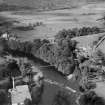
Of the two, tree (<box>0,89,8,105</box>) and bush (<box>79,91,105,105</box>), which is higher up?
tree (<box>0,89,8,105</box>)

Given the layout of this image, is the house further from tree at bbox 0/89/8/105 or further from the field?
the field

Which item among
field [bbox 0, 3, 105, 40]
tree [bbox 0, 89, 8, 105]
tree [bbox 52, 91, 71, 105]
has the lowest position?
tree [bbox 52, 91, 71, 105]

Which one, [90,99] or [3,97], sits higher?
[3,97]

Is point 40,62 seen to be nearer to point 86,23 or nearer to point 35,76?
point 35,76

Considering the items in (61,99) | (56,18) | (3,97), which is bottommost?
(61,99)

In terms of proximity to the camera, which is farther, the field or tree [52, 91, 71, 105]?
the field

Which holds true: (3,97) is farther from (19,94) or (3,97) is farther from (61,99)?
(61,99)

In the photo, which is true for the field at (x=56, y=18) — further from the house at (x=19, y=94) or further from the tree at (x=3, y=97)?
the tree at (x=3, y=97)

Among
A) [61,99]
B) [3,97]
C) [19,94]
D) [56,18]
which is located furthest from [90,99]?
[56,18]

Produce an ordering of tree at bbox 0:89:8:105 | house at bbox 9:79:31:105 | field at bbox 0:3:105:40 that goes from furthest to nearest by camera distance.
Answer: field at bbox 0:3:105:40 < tree at bbox 0:89:8:105 < house at bbox 9:79:31:105

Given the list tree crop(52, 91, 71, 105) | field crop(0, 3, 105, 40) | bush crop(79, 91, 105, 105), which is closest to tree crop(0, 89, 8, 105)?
tree crop(52, 91, 71, 105)

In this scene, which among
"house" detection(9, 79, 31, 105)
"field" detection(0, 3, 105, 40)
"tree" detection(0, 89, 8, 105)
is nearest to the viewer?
"house" detection(9, 79, 31, 105)
